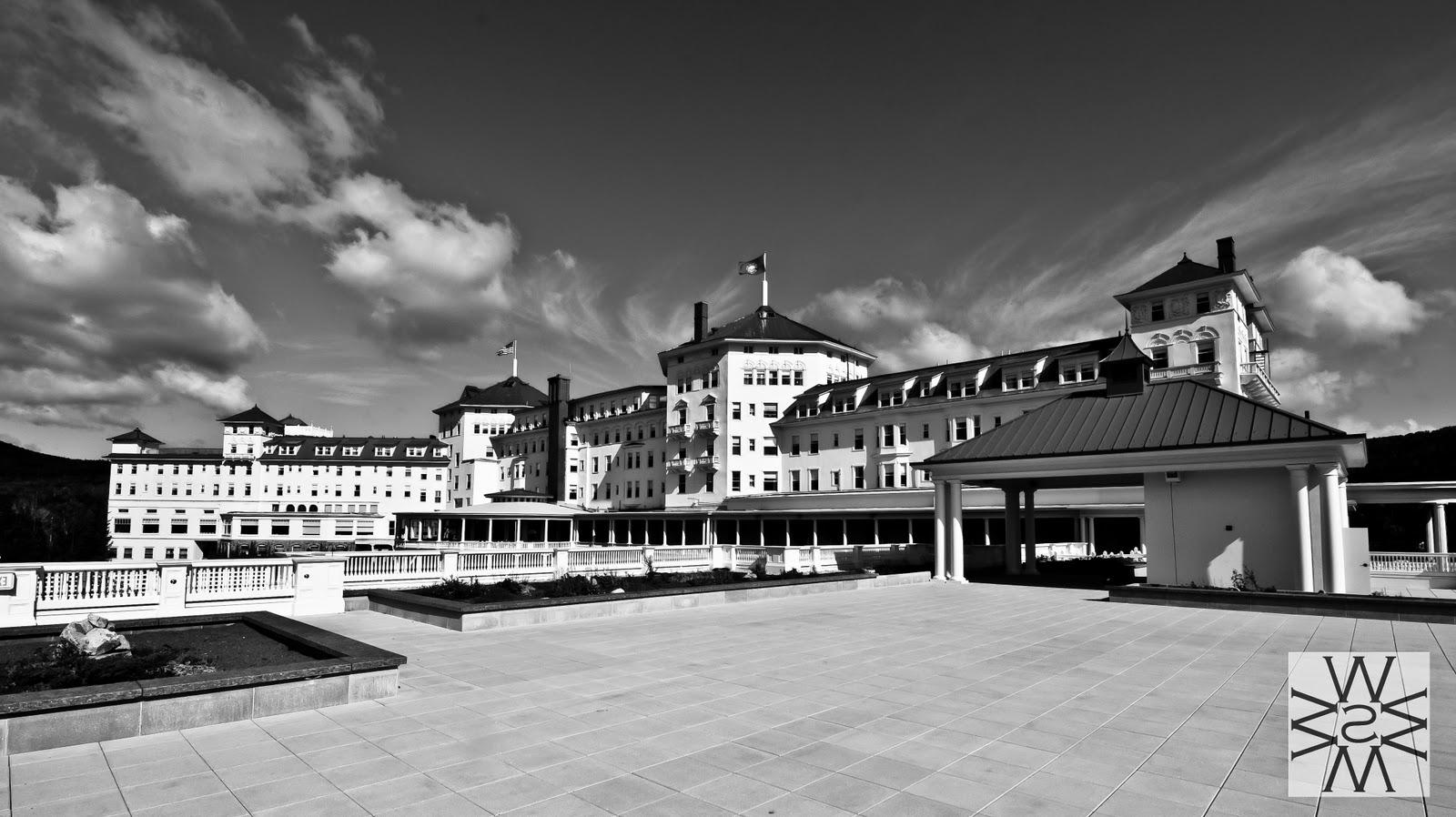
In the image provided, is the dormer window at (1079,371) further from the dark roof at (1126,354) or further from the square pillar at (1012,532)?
the dark roof at (1126,354)

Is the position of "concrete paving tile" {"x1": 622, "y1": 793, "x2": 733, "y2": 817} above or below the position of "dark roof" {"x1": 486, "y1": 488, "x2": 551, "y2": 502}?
below

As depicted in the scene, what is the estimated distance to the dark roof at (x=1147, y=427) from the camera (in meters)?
22.9

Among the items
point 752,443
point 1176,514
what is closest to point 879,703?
point 1176,514

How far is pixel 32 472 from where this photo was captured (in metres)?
183

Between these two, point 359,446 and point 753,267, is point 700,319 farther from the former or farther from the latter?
point 359,446

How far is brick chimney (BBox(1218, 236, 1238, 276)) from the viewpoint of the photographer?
2061 inches

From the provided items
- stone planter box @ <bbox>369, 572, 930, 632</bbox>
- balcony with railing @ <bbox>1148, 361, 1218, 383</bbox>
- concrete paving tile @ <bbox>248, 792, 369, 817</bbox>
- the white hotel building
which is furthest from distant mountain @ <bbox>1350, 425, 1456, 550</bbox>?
concrete paving tile @ <bbox>248, 792, 369, 817</bbox>

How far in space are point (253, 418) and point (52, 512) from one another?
40.7m

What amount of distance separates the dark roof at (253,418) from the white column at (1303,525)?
135 meters

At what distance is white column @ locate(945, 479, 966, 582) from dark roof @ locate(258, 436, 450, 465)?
332ft

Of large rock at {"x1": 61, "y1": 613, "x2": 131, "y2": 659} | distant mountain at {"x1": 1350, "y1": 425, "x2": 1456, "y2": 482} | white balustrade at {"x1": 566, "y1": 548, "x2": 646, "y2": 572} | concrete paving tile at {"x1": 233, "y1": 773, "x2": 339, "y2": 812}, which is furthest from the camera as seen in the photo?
distant mountain at {"x1": 1350, "y1": 425, "x2": 1456, "y2": 482}

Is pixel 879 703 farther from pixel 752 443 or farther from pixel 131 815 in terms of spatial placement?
pixel 752 443

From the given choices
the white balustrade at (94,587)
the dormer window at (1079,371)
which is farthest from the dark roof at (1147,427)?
the dormer window at (1079,371)

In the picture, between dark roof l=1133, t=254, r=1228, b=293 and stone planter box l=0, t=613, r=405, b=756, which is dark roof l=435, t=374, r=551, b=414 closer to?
dark roof l=1133, t=254, r=1228, b=293
